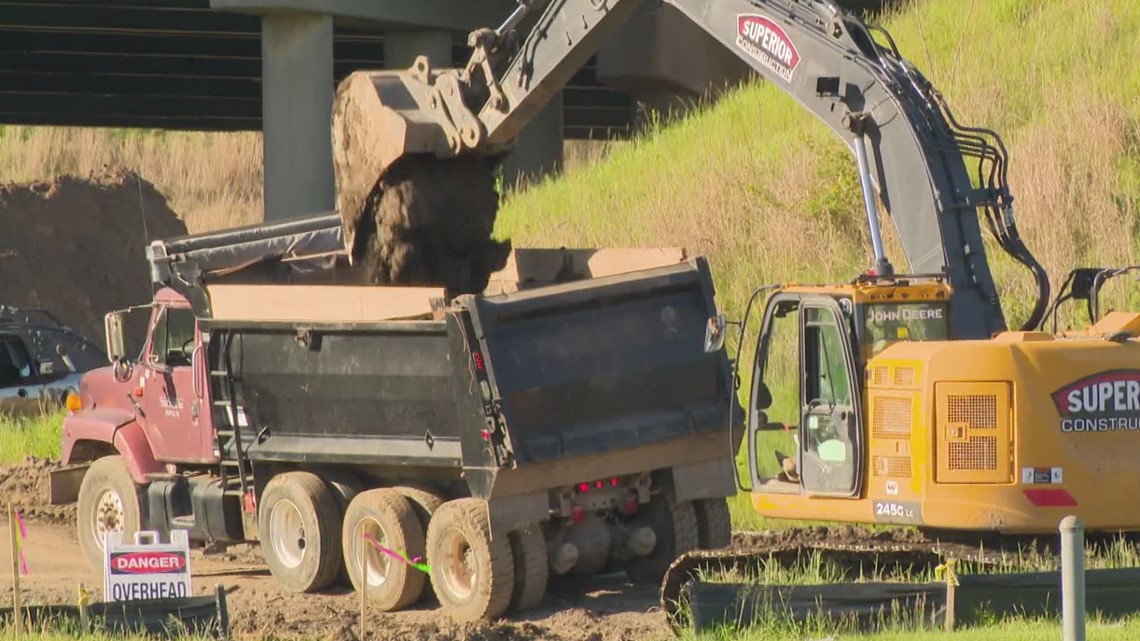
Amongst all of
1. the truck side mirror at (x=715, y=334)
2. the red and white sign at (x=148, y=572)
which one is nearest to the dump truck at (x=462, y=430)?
the truck side mirror at (x=715, y=334)

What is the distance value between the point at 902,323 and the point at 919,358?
0.55 metres

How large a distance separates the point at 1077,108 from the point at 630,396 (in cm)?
1236

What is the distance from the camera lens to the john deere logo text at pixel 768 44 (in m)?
12.7

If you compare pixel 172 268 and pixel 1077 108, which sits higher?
pixel 1077 108

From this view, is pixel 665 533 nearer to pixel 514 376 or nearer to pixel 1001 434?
pixel 514 376

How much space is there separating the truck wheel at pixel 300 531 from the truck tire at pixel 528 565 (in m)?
1.80

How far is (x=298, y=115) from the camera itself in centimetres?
3234

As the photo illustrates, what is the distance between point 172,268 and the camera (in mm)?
15273

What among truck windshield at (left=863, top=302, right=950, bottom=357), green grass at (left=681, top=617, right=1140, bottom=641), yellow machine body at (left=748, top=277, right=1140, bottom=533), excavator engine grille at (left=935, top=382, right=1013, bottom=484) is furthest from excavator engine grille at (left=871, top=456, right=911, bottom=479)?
green grass at (left=681, top=617, right=1140, bottom=641)

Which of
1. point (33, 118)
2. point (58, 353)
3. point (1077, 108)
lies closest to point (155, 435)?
point (58, 353)

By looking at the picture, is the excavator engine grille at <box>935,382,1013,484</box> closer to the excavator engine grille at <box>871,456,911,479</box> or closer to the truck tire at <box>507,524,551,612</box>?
the excavator engine grille at <box>871,456,911,479</box>

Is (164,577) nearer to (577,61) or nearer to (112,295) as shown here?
(577,61)

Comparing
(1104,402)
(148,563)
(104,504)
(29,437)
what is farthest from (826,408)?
(29,437)

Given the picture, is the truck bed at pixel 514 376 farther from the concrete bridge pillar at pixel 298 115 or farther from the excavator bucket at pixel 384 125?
the concrete bridge pillar at pixel 298 115
